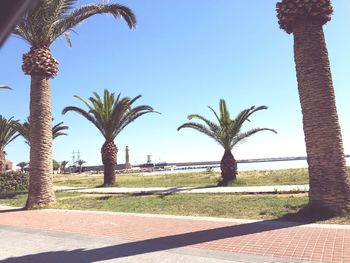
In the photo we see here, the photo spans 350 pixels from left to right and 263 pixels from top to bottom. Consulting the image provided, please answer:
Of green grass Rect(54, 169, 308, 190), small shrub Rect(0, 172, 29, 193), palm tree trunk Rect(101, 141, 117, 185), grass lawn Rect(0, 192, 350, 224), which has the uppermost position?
palm tree trunk Rect(101, 141, 117, 185)

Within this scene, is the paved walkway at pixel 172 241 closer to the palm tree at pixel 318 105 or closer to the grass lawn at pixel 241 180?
the palm tree at pixel 318 105

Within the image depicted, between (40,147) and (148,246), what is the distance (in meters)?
9.99

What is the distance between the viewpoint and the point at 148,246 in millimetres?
7816

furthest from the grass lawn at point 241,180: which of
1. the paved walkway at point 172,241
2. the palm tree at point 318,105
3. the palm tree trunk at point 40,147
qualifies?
the paved walkway at point 172,241

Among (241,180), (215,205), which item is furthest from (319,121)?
(241,180)

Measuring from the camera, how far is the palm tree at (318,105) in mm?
10156

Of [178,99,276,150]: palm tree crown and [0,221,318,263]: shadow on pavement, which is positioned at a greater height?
[178,99,276,150]: palm tree crown

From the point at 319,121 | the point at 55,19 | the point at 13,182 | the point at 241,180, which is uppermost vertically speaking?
the point at 55,19

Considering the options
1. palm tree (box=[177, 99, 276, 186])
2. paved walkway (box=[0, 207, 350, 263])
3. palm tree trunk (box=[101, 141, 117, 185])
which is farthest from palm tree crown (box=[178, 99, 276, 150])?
paved walkway (box=[0, 207, 350, 263])

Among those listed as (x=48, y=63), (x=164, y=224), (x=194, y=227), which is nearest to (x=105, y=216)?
(x=164, y=224)

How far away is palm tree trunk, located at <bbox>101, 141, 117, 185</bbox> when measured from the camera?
90.7ft

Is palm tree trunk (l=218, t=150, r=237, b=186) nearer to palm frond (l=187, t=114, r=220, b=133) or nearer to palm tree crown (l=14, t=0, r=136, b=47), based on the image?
palm frond (l=187, t=114, r=220, b=133)

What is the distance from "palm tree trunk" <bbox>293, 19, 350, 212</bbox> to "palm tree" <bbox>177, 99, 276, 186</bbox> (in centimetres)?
1171

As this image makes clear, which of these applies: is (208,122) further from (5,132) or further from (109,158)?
(5,132)
